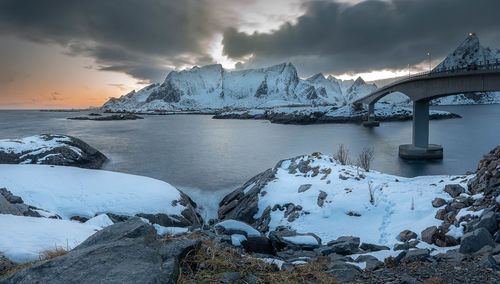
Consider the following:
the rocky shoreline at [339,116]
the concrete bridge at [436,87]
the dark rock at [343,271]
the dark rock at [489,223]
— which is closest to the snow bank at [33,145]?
the dark rock at [343,271]

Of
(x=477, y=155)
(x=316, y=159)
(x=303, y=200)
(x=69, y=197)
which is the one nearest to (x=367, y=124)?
(x=477, y=155)

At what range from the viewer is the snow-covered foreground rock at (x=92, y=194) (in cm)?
1182

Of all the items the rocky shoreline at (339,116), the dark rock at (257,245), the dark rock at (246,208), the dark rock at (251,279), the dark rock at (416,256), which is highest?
the rocky shoreline at (339,116)

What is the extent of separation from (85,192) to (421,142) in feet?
121

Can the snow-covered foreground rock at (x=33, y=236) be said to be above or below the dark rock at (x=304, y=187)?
above

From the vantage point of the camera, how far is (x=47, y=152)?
2391 cm

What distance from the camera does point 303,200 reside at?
1341 cm

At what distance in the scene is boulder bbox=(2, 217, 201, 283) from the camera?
2670 mm

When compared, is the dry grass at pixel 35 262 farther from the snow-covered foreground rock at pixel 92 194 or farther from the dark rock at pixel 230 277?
the snow-covered foreground rock at pixel 92 194

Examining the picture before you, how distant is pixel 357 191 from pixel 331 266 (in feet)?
28.0

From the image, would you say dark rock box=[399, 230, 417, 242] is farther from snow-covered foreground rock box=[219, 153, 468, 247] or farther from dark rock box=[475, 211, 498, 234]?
dark rock box=[475, 211, 498, 234]

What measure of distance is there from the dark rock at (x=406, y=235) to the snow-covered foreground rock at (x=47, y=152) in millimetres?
26316

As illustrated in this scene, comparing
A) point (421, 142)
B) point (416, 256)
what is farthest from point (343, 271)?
point (421, 142)

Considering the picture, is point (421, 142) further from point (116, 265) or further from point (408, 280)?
point (116, 265)
